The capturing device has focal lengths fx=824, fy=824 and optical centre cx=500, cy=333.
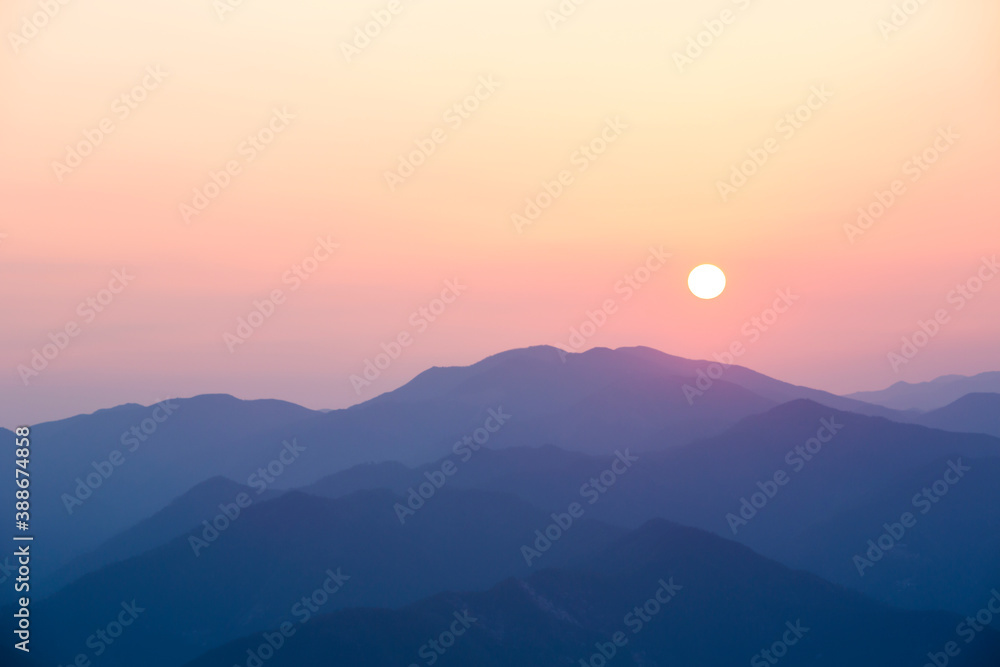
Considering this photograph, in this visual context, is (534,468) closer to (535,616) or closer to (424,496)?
(424,496)

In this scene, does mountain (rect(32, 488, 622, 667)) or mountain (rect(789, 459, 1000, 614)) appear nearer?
mountain (rect(32, 488, 622, 667))

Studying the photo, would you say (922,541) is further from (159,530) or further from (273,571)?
(159,530)

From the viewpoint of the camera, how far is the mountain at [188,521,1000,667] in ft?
311

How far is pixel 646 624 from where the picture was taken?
112000 millimetres

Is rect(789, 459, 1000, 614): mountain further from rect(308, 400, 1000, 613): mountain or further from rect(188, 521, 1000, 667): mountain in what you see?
rect(188, 521, 1000, 667): mountain

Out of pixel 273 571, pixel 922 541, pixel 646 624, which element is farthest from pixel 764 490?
pixel 273 571

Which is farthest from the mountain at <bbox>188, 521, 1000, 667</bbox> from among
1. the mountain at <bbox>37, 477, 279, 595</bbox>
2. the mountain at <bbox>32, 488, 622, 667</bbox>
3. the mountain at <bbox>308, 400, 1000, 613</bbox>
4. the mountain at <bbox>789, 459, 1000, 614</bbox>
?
the mountain at <bbox>37, 477, 279, 595</bbox>

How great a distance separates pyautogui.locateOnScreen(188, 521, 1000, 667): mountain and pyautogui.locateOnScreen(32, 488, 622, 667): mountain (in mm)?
30668

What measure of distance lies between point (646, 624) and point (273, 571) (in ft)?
217

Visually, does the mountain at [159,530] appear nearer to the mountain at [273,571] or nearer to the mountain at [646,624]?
the mountain at [273,571]

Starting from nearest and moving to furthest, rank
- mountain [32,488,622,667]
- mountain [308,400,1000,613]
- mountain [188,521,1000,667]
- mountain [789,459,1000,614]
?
mountain [188,521,1000,667] < mountain [32,488,622,667] < mountain [789,459,1000,614] < mountain [308,400,1000,613]

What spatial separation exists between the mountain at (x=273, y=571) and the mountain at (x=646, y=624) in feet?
101

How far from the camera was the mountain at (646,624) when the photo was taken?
9494 centimetres

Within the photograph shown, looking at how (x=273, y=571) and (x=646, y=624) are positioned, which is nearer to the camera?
(x=646, y=624)
